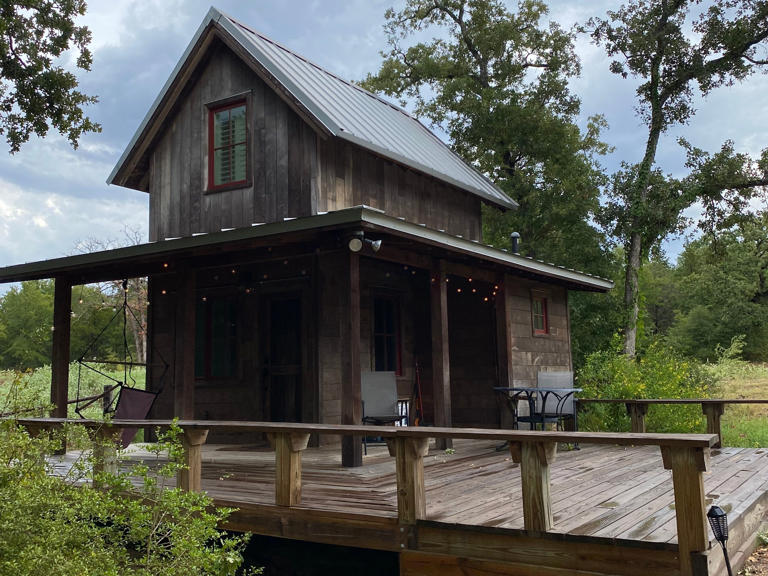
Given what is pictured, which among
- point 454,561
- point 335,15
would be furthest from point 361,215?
point 335,15

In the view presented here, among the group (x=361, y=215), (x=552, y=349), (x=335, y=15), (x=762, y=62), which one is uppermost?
(x=335, y=15)

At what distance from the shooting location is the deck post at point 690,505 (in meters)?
4.17

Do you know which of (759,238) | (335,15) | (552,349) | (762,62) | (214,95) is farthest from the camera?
(335,15)

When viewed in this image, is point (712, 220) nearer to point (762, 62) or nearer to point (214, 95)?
point (762, 62)

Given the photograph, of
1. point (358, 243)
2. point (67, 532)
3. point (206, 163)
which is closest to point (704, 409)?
point (358, 243)

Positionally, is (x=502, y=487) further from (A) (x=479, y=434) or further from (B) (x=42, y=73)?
(B) (x=42, y=73)

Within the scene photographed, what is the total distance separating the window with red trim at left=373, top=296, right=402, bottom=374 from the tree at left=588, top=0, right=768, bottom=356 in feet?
30.8

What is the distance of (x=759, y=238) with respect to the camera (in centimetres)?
3136

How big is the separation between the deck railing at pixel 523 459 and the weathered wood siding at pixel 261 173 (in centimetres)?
419

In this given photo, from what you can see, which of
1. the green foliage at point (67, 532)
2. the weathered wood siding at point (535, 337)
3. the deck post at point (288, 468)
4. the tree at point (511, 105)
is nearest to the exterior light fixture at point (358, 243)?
the deck post at point (288, 468)

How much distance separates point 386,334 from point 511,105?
1203cm

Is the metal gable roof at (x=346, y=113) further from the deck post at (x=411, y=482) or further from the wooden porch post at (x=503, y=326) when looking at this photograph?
the deck post at (x=411, y=482)

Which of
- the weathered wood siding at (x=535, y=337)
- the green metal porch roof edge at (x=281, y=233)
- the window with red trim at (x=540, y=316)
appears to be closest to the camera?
the green metal porch roof edge at (x=281, y=233)

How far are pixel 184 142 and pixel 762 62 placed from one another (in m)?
15.7
